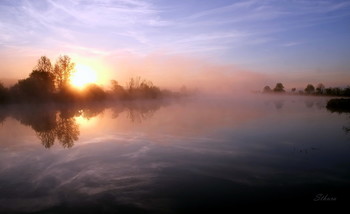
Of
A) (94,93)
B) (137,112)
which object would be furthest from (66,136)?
(94,93)

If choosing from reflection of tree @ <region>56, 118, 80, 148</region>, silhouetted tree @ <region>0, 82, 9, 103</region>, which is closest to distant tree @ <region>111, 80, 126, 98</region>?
silhouetted tree @ <region>0, 82, 9, 103</region>

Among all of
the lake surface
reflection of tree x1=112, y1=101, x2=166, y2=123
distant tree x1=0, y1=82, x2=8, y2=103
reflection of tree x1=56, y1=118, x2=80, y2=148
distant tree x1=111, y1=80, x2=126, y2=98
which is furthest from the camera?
distant tree x1=111, y1=80, x2=126, y2=98

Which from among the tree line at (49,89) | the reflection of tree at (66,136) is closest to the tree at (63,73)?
the tree line at (49,89)

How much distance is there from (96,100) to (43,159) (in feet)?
269

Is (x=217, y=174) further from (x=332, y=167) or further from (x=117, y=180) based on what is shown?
(x=332, y=167)

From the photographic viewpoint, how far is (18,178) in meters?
16.9

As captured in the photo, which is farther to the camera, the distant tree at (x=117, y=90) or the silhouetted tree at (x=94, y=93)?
the distant tree at (x=117, y=90)

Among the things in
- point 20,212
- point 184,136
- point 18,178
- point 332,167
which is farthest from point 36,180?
point 332,167

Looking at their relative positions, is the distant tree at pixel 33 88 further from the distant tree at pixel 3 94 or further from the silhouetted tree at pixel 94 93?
the silhouetted tree at pixel 94 93

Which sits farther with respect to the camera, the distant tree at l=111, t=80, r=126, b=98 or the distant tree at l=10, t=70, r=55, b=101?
the distant tree at l=111, t=80, r=126, b=98

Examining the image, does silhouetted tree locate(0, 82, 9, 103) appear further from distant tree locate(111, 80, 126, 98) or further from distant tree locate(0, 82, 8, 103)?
distant tree locate(111, 80, 126, 98)

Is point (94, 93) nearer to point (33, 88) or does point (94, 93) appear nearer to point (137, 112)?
point (33, 88)

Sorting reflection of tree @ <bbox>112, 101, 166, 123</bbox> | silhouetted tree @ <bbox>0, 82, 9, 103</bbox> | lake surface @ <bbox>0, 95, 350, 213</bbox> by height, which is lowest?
lake surface @ <bbox>0, 95, 350, 213</bbox>

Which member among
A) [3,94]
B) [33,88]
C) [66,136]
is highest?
[33,88]
